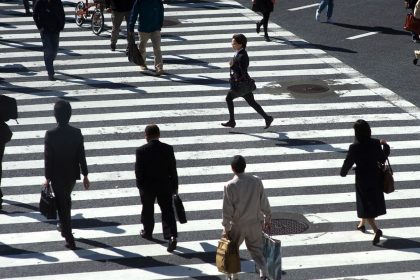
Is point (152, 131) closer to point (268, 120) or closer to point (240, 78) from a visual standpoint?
point (240, 78)

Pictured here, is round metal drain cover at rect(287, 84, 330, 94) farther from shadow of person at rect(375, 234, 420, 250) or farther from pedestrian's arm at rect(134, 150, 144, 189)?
pedestrian's arm at rect(134, 150, 144, 189)

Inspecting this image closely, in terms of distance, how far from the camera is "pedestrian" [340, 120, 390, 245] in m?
13.6

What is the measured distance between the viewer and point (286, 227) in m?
14.3

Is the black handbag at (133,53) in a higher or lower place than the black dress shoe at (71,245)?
higher

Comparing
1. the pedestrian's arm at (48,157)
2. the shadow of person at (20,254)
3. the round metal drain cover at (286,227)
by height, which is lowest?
the shadow of person at (20,254)

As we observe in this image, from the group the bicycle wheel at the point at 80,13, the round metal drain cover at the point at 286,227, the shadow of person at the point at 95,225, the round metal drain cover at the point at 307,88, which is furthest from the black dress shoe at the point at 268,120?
the bicycle wheel at the point at 80,13

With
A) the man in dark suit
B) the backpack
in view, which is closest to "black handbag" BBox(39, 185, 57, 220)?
the man in dark suit

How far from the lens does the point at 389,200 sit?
50.1 feet

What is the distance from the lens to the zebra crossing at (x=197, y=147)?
1330cm

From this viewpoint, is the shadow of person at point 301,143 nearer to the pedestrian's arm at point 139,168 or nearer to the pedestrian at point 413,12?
the pedestrian's arm at point 139,168

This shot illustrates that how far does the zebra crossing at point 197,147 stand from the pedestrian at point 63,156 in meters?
0.81

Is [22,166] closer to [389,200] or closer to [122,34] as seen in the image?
[389,200]

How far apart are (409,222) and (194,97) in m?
7.02

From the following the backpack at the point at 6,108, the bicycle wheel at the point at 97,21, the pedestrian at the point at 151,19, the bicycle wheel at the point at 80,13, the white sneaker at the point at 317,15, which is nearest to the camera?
the backpack at the point at 6,108
